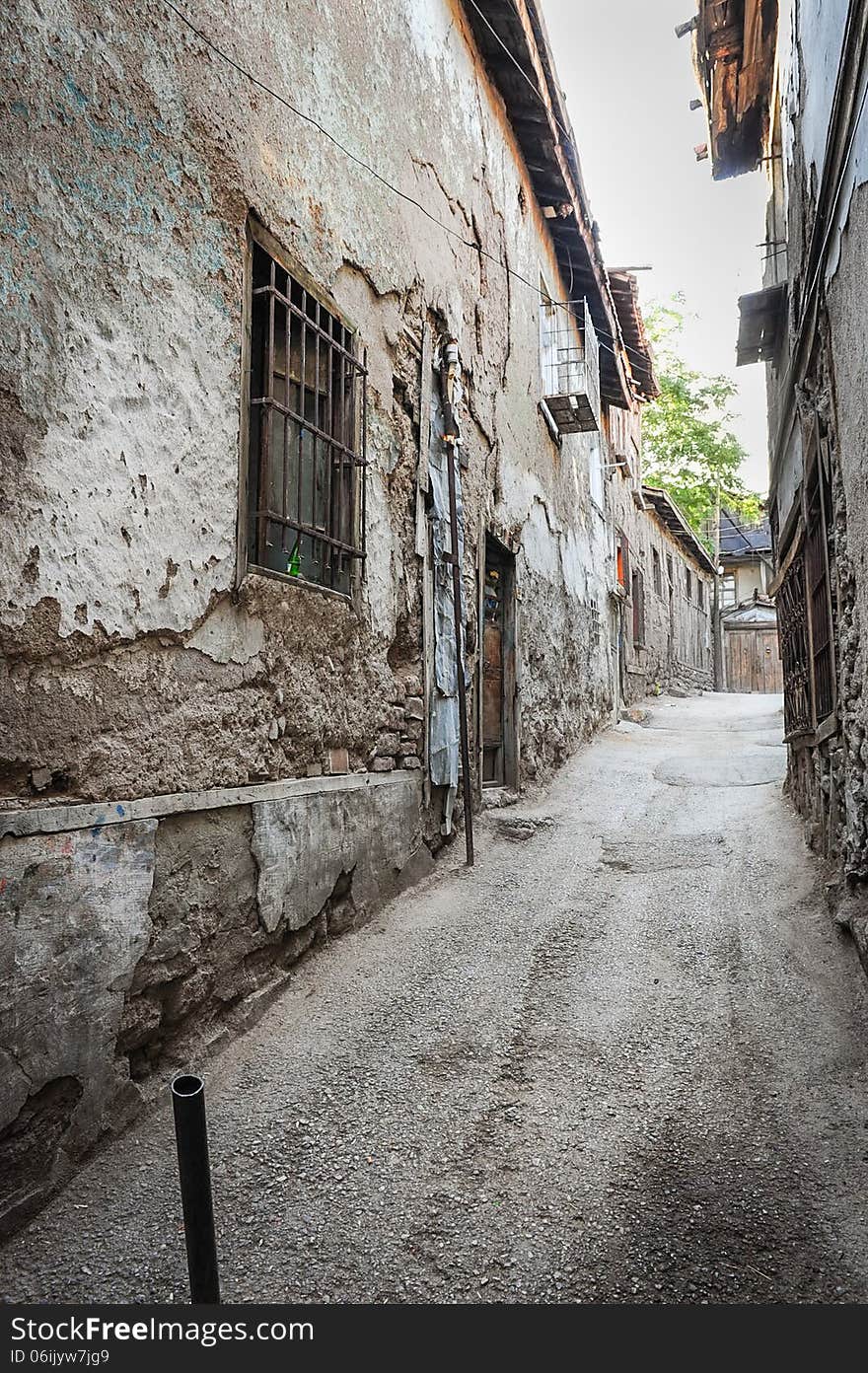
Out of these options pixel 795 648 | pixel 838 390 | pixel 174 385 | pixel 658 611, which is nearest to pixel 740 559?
pixel 658 611

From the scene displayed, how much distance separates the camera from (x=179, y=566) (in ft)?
9.22

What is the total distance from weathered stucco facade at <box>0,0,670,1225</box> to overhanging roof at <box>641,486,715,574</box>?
11975mm

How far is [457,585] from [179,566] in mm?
2669

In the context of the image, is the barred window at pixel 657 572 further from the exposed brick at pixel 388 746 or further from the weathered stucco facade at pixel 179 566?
the exposed brick at pixel 388 746

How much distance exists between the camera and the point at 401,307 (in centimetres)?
489

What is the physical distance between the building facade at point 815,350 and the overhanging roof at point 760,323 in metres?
0.01

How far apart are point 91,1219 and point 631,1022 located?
1975 millimetres

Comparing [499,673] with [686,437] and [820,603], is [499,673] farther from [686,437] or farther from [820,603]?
[686,437]

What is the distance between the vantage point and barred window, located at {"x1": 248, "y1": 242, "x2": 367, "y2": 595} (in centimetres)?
342

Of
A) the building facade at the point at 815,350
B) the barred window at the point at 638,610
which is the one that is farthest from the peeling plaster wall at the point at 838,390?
the barred window at the point at 638,610

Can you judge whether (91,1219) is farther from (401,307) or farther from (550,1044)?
(401,307)

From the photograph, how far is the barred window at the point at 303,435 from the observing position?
342 centimetres

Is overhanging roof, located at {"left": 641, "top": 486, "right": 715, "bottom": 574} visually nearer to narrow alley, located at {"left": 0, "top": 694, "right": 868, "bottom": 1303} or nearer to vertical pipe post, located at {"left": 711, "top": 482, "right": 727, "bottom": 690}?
vertical pipe post, located at {"left": 711, "top": 482, "right": 727, "bottom": 690}

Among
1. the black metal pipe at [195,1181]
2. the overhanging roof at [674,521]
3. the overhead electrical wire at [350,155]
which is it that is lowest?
the black metal pipe at [195,1181]
